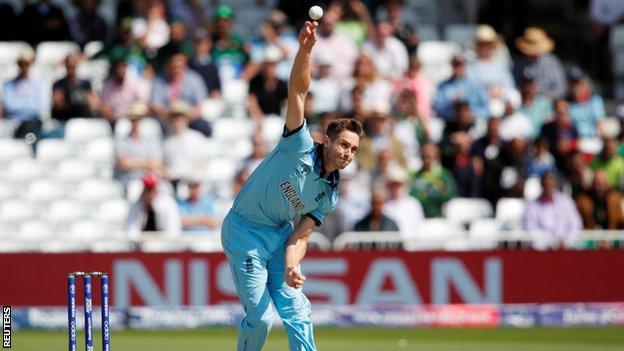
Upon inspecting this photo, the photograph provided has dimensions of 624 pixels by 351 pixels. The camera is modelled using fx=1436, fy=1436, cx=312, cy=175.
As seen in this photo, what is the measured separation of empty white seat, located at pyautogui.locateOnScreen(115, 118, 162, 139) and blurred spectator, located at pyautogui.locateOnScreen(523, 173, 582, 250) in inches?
169

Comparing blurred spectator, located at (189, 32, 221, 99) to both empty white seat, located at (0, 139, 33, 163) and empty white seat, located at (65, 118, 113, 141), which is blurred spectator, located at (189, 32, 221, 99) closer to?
empty white seat, located at (65, 118, 113, 141)

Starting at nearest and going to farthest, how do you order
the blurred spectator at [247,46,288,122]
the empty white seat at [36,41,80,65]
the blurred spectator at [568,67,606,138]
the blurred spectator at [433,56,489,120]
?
the blurred spectator at [247,46,288,122]
the blurred spectator at [433,56,489,120]
the blurred spectator at [568,67,606,138]
the empty white seat at [36,41,80,65]

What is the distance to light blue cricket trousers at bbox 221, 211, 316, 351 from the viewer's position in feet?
28.2

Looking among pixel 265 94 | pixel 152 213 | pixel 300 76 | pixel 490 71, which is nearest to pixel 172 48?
pixel 265 94

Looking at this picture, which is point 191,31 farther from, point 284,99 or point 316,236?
point 316,236

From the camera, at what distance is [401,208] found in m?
15.5

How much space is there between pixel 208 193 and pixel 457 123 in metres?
3.00

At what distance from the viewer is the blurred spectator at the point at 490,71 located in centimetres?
1738

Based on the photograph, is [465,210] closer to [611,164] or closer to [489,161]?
[489,161]

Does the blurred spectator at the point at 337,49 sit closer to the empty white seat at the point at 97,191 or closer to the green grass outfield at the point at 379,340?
the empty white seat at the point at 97,191

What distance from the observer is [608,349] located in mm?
12484

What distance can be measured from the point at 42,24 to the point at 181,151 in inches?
128

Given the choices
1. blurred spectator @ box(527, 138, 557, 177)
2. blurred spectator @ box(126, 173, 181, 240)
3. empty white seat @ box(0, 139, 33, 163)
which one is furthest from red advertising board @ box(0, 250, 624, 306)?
empty white seat @ box(0, 139, 33, 163)

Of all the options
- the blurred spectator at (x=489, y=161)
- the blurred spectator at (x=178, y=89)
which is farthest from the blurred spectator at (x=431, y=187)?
the blurred spectator at (x=178, y=89)
